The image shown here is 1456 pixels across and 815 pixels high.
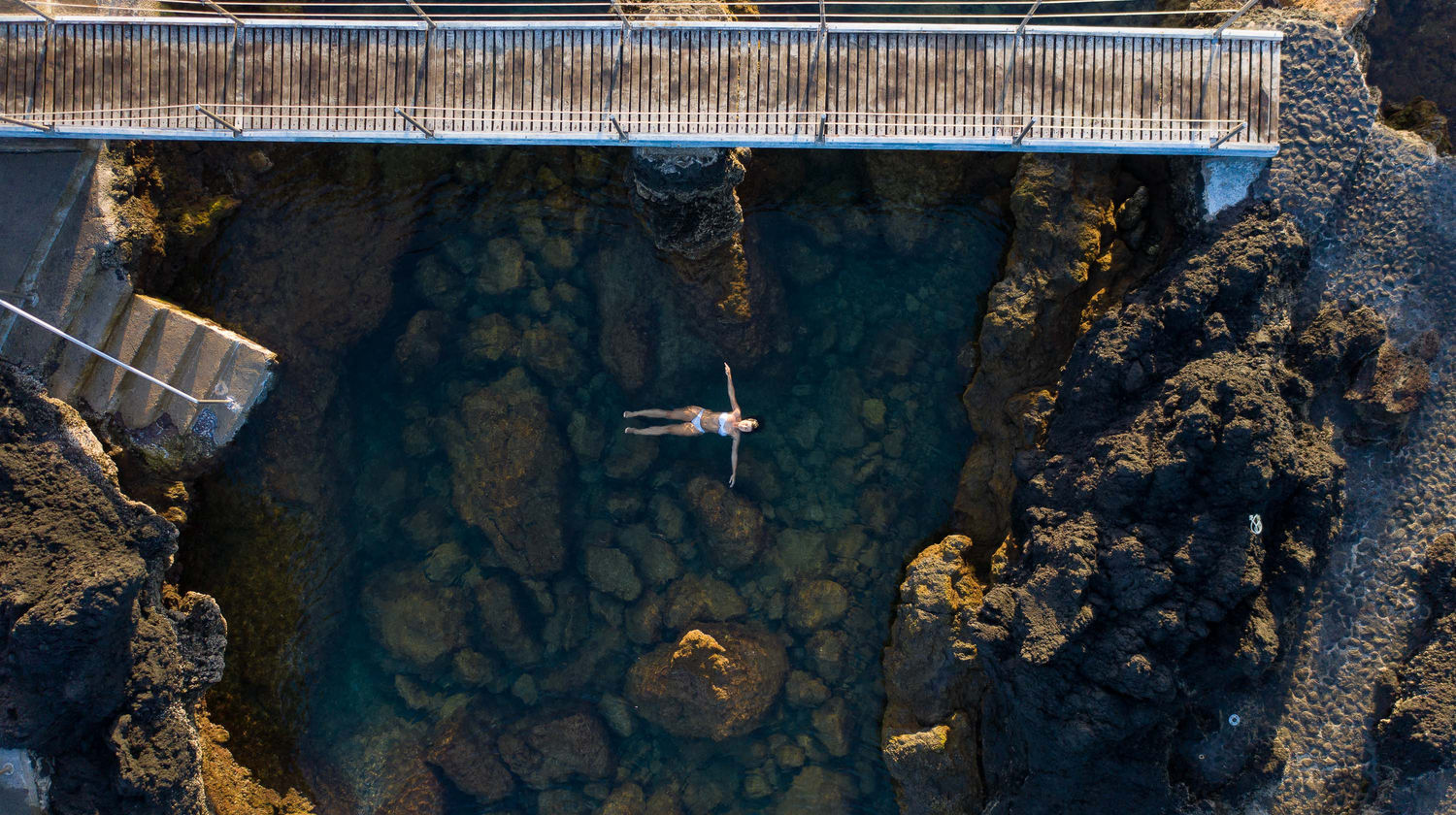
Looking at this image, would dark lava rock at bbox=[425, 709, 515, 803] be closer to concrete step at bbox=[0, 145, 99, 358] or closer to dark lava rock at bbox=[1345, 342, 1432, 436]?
concrete step at bbox=[0, 145, 99, 358]

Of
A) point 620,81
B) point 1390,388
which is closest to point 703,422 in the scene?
point 620,81

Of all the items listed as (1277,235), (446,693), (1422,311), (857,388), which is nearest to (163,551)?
(446,693)

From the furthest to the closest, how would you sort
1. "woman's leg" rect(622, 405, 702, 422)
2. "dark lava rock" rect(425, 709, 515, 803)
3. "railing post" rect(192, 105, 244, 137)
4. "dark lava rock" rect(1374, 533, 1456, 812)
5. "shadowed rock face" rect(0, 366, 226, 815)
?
"dark lava rock" rect(425, 709, 515, 803), "woman's leg" rect(622, 405, 702, 422), "railing post" rect(192, 105, 244, 137), "dark lava rock" rect(1374, 533, 1456, 812), "shadowed rock face" rect(0, 366, 226, 815)

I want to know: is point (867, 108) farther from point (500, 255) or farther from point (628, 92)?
point (500, 255)

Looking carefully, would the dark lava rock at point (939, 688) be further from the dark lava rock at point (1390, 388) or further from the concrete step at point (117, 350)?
the concrete step at point (117, 350)

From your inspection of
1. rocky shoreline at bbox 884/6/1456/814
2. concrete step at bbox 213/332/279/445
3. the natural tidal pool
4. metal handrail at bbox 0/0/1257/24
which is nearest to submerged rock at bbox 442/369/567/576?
the natural tidal pool

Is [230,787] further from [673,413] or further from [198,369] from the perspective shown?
[673,413]
